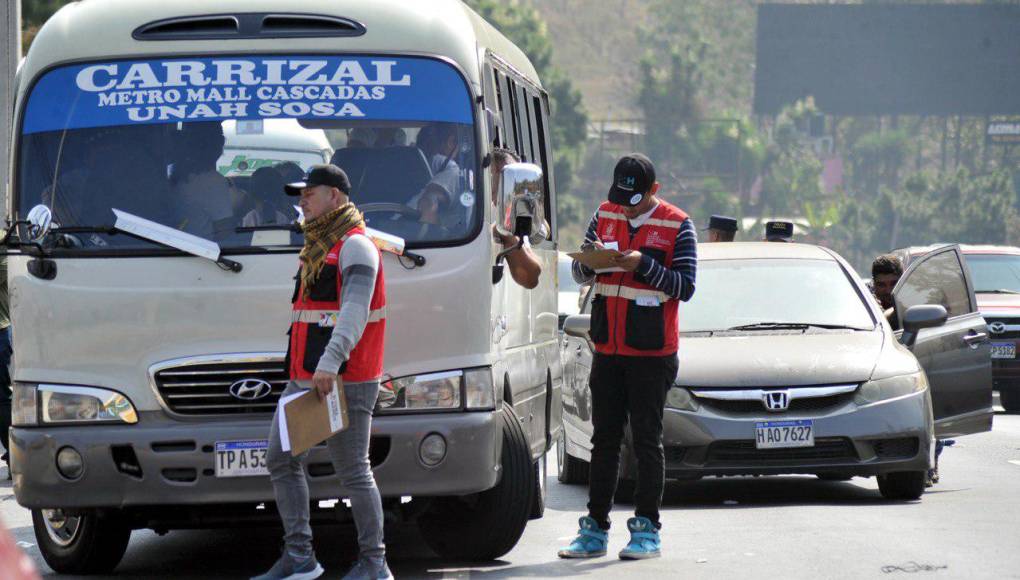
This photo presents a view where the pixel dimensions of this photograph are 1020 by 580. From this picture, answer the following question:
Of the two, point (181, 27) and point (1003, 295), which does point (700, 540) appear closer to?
point (181, 27)

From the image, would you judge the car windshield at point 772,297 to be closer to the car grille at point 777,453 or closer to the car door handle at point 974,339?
the car door handle at point 974,339

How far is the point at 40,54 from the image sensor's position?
8.55 meters

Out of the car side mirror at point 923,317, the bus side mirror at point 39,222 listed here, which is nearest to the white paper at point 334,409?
the bus side mirror at point 39,222

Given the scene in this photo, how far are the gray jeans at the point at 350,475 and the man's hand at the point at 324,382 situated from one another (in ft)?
0.51

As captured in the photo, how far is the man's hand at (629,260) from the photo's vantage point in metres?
8.70

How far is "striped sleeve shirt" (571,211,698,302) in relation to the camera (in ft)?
28.7

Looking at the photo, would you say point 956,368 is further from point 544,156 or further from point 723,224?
point 723,224

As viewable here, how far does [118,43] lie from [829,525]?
4.18 m

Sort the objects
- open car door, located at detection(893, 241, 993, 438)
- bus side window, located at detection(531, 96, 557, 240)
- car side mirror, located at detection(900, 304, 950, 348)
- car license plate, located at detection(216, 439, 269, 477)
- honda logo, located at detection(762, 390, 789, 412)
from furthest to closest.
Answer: open car door, located at detection(893, 241, 993, 438) < car side mirror, located at detection(900, 304, 950, 348) < bus side window, located at detection(531, 96, 557, 240) < honda logo, located at detection(762, 390, 789, 412) < car license plate, located at detection(216, 439, 269, 477)

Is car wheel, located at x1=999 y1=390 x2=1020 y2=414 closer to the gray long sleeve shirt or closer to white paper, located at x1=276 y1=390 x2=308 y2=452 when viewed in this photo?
the gray long sleeve shirt

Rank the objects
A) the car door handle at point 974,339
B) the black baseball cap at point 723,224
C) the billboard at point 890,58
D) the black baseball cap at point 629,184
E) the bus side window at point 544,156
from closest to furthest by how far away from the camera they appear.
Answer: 1. the black baseball cap at point 629,184
2. the bus side window at point 544,156
3. the car door handle at point 974,339
4. the black baseball cap at point 723,224
5. the billboard at point 890,58

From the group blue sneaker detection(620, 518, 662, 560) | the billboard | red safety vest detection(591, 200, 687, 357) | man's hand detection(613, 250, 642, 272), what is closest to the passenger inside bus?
man's hand detection(613, 250, 642, 272)

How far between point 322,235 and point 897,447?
4.47m

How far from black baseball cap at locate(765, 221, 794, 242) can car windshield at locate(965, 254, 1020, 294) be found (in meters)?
7.86
